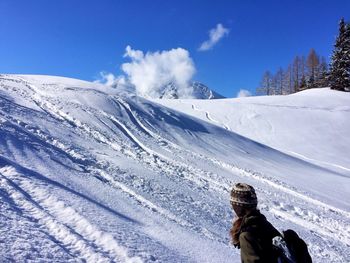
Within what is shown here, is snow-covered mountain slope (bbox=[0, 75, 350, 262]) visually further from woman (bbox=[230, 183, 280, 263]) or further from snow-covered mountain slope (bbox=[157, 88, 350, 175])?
snow-covered mountain slope (bbox=[157, 88, 350, 175])

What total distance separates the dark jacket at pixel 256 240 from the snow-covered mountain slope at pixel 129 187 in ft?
8.39

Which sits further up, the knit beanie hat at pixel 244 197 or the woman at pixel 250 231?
the knit beanie hat at pixel 244 197

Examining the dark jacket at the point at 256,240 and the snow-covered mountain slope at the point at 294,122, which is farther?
the snow-covered mountain slope at the point at 294,122

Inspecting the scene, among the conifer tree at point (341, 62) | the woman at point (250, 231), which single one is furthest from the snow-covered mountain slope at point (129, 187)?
the conifer tree at point (341, 62)

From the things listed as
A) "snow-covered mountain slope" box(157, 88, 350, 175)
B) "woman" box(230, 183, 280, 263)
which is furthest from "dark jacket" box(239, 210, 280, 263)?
"snow-covered mountain slope" box(157, 88, 350, 175)

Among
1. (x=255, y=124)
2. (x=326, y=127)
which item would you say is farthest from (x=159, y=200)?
(x=326, y=127)

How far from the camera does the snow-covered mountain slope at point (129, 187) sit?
5543mm

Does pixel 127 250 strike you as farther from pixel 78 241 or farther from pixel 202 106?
pixel 202 106

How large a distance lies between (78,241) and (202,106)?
3005 centimetres

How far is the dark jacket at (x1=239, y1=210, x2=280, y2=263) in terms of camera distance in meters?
2.87

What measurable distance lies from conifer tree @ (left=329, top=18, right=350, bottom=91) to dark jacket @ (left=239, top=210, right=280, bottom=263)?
170 ft

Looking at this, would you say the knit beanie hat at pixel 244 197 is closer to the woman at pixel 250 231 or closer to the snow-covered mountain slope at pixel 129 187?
the woman at pixel 250 231

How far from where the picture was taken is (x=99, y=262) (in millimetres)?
4879

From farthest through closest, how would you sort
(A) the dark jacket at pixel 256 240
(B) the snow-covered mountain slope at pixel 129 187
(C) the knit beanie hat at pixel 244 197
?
(B) the snow-covered mountain slope at pixel 129 187
(C) the knit beanie hat at pixel 244 197
(A) the dark jacket at pixel 256 240
